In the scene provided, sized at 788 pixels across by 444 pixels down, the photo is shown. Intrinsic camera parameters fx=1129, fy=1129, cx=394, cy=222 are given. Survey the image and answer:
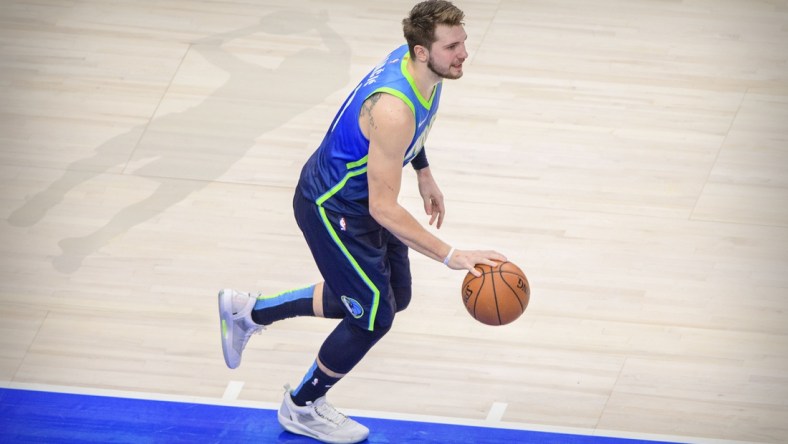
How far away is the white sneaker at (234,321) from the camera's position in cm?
504

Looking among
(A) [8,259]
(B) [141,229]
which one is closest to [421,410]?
(B) [141,229]

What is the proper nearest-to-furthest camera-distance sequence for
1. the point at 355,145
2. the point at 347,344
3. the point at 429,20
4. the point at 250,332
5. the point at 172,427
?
the point at 429,20 → the point at 355,145 → the point at 347,344 → the point at 172,427 → the point at 250,332

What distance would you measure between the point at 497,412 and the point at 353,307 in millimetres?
1007

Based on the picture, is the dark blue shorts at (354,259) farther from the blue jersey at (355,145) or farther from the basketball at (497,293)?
the basketball at (497,293)

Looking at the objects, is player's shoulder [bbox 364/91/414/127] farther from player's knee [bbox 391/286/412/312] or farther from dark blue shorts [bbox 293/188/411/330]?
player's knee [bbox 391/286/412/312]

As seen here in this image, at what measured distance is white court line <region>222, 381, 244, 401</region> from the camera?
520 centimetres

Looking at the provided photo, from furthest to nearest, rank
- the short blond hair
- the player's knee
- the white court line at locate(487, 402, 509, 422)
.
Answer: the white court line at locate(487, 402, 509, 422) → the player's knee → the short blond hair

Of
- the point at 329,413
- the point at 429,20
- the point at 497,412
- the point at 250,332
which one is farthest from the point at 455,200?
the point at 429,20

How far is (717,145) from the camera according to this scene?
7043 millimetres

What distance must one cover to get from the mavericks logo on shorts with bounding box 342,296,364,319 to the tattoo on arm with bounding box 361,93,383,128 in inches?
31.0

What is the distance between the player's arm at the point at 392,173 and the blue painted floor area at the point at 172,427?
1090 mm

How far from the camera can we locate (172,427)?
498 cm

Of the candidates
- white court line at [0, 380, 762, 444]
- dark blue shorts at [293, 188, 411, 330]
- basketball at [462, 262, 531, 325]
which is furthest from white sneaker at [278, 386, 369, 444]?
basketball at [462, 262, 531, 325]

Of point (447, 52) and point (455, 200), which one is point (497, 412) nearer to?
point (455, 200)
